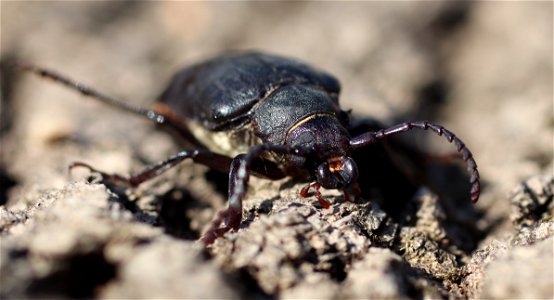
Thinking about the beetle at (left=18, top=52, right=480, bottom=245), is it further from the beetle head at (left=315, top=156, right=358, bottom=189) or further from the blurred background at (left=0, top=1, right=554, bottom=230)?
the blurred background at (left=0, top=1, right=554, bottom=230)

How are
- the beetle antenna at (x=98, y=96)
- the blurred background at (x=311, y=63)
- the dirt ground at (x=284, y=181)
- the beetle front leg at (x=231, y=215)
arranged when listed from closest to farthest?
the dirt ground at (x=284, y=181), the beetle front leg at (x=231, y=215), the beetle antenna at (x=98, y=96), the blurred background at (x=311, y=63)

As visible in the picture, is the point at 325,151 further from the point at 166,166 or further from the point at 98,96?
the point at 98,96

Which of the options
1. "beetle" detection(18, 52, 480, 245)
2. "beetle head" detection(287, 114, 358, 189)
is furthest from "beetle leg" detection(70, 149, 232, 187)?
"beetle head" detection(287, 114, 358, 189)

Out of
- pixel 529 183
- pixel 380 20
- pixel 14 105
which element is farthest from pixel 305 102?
pixel 14 105

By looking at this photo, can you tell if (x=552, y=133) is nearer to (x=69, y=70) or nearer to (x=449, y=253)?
(x=449, y=253)

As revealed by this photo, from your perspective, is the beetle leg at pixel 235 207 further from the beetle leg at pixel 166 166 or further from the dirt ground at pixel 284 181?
the beetle leg at pixel 166 166

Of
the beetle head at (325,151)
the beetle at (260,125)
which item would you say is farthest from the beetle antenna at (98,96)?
the beetle head at (325,151)
